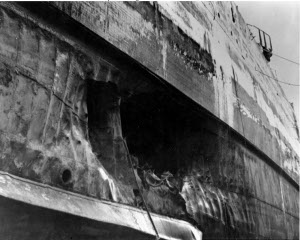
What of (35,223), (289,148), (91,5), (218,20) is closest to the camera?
(35,223)

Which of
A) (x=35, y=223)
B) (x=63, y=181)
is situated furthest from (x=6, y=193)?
(x=63, y=181)

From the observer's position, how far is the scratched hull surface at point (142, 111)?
220 cm

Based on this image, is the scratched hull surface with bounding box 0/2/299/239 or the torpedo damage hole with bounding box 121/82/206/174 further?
the torpedo damage hole with bounding box 121/82/206/174

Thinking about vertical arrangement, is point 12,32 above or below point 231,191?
above

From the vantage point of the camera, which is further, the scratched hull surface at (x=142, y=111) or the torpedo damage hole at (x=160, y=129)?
the torpedo damage hole at (x=160, y=129)

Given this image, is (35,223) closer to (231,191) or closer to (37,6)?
(37,6)

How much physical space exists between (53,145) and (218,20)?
454 cm

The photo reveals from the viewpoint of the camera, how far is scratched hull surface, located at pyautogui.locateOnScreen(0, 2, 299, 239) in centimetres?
220

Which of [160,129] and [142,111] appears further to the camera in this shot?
[160,129]

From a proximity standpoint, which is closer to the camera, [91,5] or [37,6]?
[37,6]

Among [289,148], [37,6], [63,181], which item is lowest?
[63,181]

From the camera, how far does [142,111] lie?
12.2 feet

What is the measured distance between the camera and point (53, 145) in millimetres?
2277

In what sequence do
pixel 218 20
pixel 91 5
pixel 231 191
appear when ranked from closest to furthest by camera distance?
1. pixel 91 5
2. pixel 231 191
3. pixel 218 20
